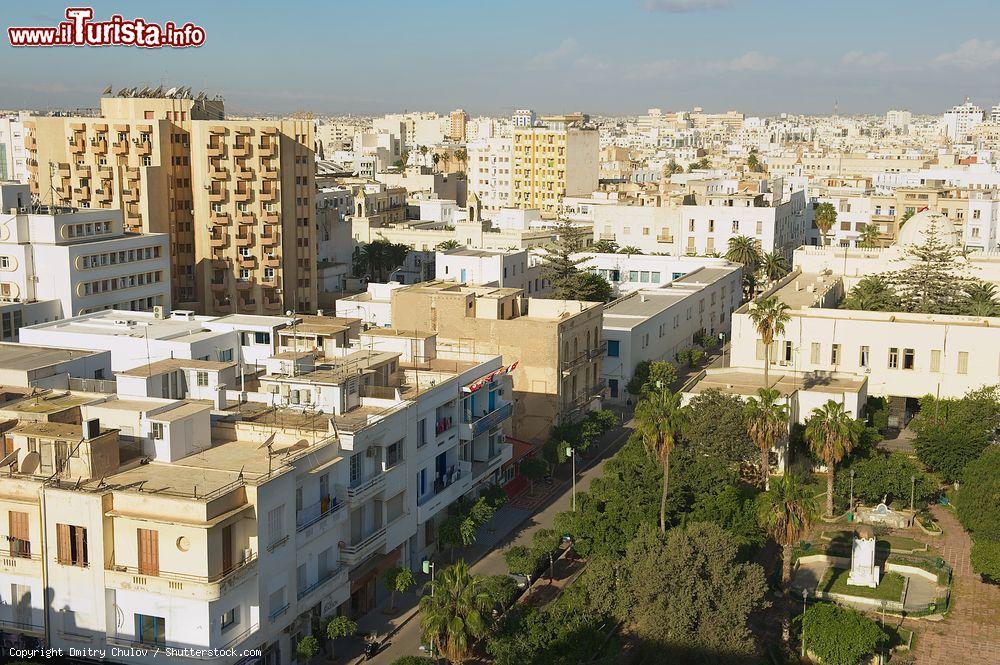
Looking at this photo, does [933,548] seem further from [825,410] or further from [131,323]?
[131,323]

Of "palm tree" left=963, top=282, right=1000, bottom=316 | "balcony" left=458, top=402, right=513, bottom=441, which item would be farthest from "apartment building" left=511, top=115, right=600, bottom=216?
"balcony" left=458, top=402, right=513, bottom=441

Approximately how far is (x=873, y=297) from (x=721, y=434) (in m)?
29.3

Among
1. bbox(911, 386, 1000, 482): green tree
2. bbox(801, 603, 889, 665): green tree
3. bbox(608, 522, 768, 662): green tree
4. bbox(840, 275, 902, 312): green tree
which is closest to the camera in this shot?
bbox(608, 522, 768, 662): green tree

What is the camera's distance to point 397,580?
36.5 metres

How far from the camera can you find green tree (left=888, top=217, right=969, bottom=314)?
72.8 m

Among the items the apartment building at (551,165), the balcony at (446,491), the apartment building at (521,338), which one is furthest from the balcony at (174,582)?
the apartment building at (551,165)

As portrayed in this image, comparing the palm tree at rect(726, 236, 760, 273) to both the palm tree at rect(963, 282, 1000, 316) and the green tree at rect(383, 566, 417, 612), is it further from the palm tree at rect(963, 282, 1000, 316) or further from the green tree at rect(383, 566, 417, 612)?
the green tree at rect(383, 566, 417, 612)

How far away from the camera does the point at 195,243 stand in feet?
266

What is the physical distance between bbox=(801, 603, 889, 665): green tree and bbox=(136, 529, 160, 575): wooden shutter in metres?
19.3

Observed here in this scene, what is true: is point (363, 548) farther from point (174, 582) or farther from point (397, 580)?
point (174, 582)

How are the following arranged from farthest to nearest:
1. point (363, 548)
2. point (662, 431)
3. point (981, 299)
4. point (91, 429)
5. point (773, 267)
→ 1. point (773, 267)
2. point (981, 299)
3. point (662, 431)
4. point (363, 548)
5. point (91, 429)

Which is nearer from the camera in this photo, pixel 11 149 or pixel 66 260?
pixel 66 260

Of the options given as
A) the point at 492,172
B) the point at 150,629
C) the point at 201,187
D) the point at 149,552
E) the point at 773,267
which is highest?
the point at 492,172

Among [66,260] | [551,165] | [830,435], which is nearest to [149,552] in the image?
[830,435]
